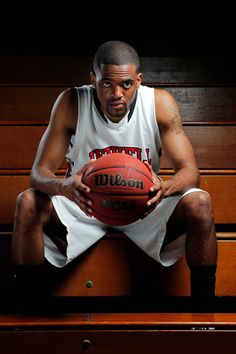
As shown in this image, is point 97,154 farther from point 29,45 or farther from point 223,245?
point 29,45

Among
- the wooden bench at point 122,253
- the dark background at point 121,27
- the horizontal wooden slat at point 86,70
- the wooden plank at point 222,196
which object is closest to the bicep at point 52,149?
the wooden bench at point 122,253

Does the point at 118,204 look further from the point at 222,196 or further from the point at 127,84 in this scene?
the point at 222,196

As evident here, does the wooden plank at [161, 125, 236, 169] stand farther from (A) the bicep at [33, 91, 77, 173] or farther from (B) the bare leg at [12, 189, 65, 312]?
(B) the bare leg at [12, 189, 65, 312]

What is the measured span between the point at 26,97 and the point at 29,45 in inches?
18.7

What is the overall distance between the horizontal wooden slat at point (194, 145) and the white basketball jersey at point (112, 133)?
0.41 meters

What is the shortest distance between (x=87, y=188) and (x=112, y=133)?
33 cm

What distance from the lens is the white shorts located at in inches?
57.7

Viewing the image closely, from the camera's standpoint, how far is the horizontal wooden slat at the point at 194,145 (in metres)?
1.99

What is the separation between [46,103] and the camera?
7.58 ft

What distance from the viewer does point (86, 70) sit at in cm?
250
